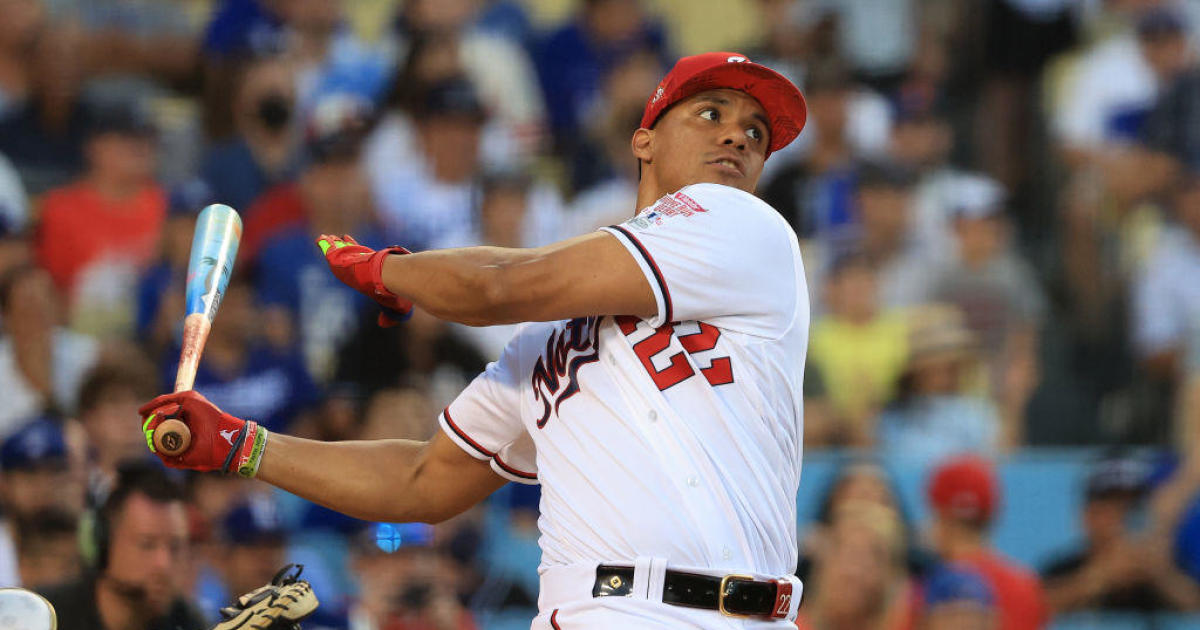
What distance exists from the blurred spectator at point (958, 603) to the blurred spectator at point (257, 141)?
396 cm

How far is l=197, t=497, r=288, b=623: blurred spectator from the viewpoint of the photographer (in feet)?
19.6

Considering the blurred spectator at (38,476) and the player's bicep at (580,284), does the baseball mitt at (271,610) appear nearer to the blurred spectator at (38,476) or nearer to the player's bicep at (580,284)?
the player's bicep at (580,284)

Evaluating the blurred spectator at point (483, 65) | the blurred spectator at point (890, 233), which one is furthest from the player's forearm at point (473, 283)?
the blurred spectator at point (483, 65)

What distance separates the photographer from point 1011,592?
625 cm

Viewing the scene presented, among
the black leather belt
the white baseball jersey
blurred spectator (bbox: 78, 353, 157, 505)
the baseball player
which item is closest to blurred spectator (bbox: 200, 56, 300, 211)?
blurred spectator (bbox: 78, 353, 157, 505)

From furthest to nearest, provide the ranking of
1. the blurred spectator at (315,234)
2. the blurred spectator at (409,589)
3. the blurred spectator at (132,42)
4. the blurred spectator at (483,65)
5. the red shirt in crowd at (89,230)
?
the blurred spectator at (483,65), the blurred spectator at (132,42), the red shirt in crowd at (89,230), the blurred spectator at (315,234), the blurred spectator at (409,589)

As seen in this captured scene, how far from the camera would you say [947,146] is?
844cm

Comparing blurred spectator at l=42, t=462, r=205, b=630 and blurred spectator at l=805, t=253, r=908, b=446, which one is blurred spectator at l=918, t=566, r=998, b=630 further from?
blurred spectator at l=42, t=462, r=205, b=630

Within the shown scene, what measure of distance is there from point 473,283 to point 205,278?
3.19 feet

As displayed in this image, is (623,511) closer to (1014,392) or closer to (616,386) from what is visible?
(616,386)

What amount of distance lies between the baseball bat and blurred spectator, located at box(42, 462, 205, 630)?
53.1 inches

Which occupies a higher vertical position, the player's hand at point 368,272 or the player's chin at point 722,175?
the player's chin at point 722,175

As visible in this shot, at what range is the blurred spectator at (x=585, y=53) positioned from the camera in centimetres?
848

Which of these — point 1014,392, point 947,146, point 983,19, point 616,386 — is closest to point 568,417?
point 616,386
